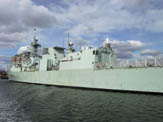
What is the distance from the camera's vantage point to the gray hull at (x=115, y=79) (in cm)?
1337

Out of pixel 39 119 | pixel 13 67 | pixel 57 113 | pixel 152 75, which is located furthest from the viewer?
pixel 13 67

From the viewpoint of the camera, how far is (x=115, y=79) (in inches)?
621

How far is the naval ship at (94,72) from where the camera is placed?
13773 mm

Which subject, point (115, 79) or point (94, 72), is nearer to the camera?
point (115, 79)

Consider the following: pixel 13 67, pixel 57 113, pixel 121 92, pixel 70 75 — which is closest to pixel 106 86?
pixel 121 92

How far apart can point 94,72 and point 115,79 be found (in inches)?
115

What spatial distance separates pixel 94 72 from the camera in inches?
698

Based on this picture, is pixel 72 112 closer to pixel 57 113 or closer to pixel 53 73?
pixel 57 113

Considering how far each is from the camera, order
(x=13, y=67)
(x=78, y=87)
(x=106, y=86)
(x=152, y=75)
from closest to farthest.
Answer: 1. (x=152, y=75)
2. (x=106, y=86)
3. (x=78, y=87)
4. (x=13, y=67)

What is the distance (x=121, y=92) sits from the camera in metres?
15.4

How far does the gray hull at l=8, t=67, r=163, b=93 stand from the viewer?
526 inches

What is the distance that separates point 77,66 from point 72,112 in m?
11.7

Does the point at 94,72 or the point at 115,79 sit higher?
the point at 94,72

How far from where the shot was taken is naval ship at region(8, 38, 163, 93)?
45.2 feet
